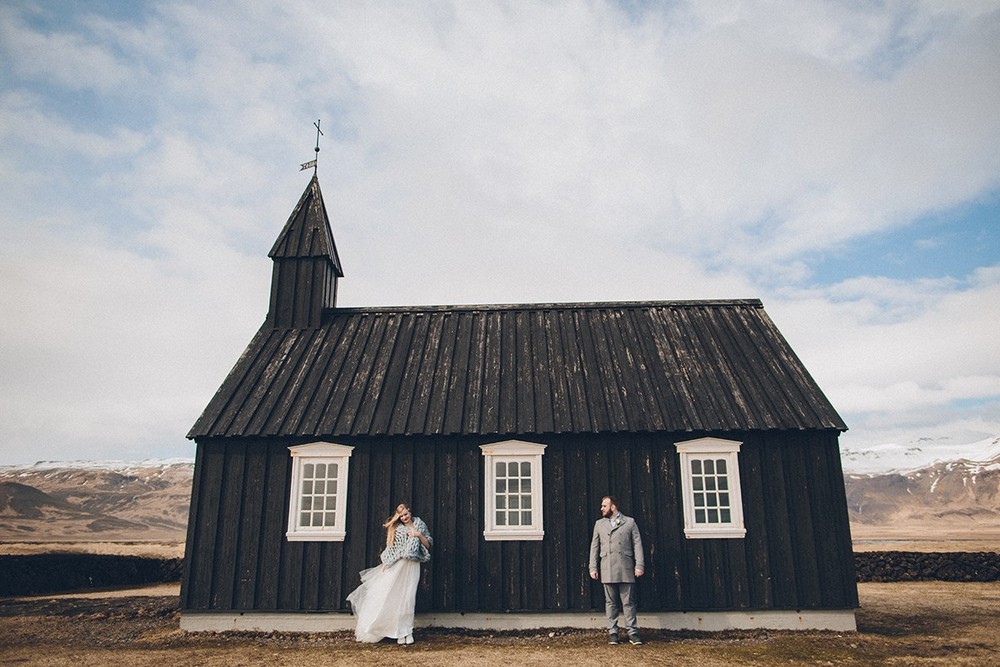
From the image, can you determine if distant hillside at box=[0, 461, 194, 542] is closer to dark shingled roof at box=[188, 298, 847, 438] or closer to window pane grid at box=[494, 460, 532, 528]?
dark shingled roof at box=[188, 298, 847, 438]

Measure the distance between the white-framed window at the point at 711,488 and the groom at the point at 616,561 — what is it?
1623 millimetres

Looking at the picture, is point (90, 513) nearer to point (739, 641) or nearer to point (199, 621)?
point (199, 621)

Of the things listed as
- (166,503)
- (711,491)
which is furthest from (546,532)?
(166,503)

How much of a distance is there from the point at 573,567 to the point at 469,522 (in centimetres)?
200

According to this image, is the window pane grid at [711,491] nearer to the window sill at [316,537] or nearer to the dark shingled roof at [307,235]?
the window sill at [316,537]

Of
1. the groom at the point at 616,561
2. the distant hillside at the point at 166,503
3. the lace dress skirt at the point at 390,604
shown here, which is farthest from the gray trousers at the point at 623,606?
the distant hillside at the point at 166,503

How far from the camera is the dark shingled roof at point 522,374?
40.0 ft

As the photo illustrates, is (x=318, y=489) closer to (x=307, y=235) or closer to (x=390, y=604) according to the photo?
(x=390, y=604)

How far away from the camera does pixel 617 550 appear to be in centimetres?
1041

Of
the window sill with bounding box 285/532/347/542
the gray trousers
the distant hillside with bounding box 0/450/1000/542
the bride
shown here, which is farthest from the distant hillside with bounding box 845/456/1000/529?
the window sill with bounding box 285/532/347/542

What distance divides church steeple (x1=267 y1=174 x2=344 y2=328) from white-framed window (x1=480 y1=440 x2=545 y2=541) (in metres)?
5.92

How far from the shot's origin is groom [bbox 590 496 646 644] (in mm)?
10289

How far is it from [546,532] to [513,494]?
89 cm

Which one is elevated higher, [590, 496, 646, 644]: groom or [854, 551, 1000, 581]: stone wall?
→ [590, 496, 646, 644]: groom
